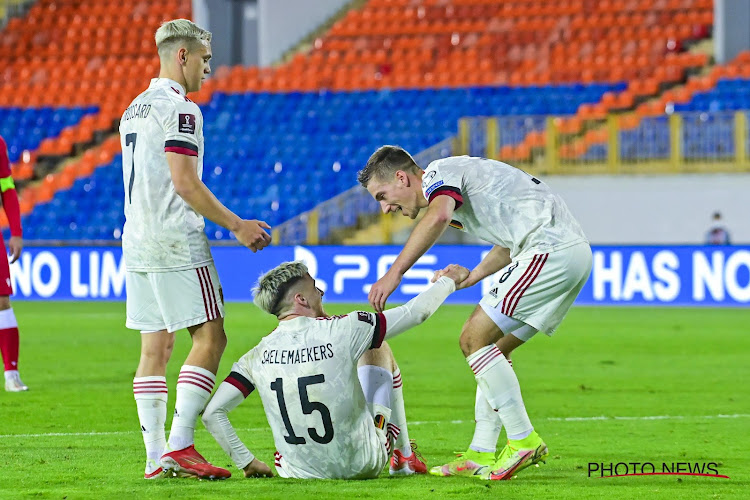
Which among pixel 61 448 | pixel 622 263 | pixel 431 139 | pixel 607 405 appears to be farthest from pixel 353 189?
pixel 61 448

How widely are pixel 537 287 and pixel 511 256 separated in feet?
0.90

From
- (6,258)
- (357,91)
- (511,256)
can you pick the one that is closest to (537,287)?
(511,256)

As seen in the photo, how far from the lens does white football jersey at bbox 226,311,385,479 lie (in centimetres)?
545

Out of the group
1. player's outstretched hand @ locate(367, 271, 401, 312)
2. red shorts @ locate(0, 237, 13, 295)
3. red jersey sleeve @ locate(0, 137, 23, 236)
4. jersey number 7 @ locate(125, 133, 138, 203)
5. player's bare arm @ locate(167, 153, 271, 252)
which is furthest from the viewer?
red jersey sleeve @ locate(0, 137, 23, 236)

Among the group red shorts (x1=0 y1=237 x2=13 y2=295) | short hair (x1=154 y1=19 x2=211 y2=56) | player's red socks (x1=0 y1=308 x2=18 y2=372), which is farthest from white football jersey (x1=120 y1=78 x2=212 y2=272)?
player's red socks (x1=0 y1=308 x2=18 y2=372)

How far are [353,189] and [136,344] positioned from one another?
8.97m

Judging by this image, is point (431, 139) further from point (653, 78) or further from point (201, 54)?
point (201, 54)

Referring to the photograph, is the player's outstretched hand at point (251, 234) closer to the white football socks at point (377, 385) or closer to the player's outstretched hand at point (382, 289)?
the player's outstretched hand at point (382, 289)

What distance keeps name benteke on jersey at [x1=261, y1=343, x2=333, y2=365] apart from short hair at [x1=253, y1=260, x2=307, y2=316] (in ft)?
0.58

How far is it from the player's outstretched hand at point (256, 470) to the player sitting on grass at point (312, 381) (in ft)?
0.06

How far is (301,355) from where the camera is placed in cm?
546

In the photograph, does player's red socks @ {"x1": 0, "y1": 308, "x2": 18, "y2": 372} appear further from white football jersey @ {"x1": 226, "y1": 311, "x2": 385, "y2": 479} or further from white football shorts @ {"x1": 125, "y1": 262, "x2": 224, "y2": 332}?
white football jersey @ {"x1": 226, "y1": 311, "x2": 385, "y2": 479}

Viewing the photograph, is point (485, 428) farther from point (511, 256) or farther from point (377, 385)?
point (511, 256)

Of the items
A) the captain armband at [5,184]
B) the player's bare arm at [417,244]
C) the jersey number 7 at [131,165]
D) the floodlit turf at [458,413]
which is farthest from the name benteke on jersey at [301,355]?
the captain armband at [5,184]
